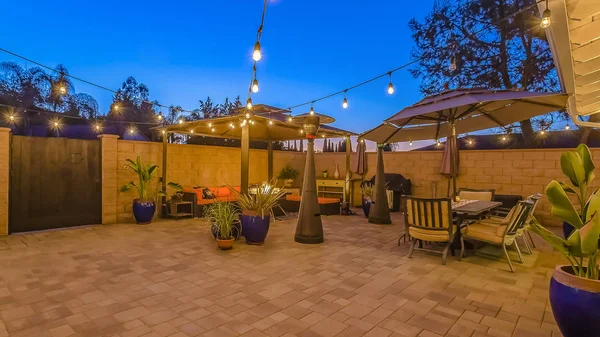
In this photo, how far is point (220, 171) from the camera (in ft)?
30.8

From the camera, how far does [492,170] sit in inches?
323

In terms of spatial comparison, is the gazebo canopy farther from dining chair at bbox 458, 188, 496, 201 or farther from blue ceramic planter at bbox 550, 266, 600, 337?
blue ceramic planter at bbox 550, 266, 600, 337

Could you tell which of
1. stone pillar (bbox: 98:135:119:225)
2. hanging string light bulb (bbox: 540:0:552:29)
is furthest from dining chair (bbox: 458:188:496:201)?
stone pillar (bbox: 98:135:119:225)

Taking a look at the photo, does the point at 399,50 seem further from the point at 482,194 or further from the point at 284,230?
the point at 284,230

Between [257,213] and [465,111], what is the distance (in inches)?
154

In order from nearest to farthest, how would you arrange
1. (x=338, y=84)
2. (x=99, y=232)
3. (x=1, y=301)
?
(x=1, y=301) < (x=99, y=232) < (x=338, y=84)

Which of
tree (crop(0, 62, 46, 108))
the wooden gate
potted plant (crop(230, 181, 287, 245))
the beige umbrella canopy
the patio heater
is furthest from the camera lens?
tree (crop(0, 62, 46, 108))

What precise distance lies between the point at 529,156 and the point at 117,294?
8.87 m

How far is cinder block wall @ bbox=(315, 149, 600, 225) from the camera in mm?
7402

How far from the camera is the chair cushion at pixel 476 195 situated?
6.27 metres

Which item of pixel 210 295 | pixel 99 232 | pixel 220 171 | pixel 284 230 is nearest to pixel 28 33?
pixel 220 171

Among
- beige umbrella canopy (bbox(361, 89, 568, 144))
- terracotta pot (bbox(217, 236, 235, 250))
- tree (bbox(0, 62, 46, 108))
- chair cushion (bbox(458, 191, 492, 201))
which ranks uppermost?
tree (bbox(0, 62, 46, 108))

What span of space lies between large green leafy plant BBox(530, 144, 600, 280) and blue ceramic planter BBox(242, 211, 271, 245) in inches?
146

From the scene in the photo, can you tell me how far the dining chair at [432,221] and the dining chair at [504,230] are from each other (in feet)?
0.84
